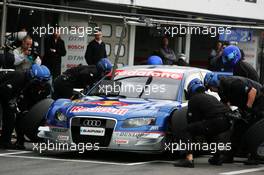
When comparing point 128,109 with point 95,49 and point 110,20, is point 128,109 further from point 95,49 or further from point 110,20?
point 110,20

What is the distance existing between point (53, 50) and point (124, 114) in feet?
22.4

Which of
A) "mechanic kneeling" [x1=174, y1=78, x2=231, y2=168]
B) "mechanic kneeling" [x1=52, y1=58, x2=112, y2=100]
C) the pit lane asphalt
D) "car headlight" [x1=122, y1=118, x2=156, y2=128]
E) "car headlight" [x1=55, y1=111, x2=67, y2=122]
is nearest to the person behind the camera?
the pit lane asphalt

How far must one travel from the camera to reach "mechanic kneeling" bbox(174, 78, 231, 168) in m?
10.6

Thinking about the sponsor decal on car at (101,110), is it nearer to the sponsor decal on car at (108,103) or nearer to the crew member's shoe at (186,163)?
the sponsor decal on car at (108,103)

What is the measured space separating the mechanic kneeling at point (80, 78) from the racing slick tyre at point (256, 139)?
3.58 metres

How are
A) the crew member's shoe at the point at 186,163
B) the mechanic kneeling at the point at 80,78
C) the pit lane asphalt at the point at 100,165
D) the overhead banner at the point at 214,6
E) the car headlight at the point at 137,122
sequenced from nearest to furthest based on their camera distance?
the pit lane asphalt at the point at 100,165 → the crew member's shoe at the point at 186,163 → the car headlight at the point at 137,122 → the mechanic kneeling at the point at 80,78 → the overhead banner at the point at 214,6

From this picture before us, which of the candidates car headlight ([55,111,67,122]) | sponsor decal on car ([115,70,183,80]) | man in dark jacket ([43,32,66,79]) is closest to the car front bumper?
car headlight ([55,111,67,122])

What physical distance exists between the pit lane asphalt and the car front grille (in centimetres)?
30

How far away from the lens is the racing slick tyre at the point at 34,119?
39.5 feet

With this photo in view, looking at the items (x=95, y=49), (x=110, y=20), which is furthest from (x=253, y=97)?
(x=110, y=20)

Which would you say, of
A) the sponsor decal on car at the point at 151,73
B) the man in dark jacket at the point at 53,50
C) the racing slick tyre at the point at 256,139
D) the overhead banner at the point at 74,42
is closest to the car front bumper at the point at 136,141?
the racing slick tyre at the point at 256,139

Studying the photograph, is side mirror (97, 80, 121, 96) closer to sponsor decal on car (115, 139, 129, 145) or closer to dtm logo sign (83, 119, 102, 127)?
dtm logo sign (83, 119, 102, 127)

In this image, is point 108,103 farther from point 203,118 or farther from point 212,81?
→ point 212,81

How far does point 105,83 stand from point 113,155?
1.29m
